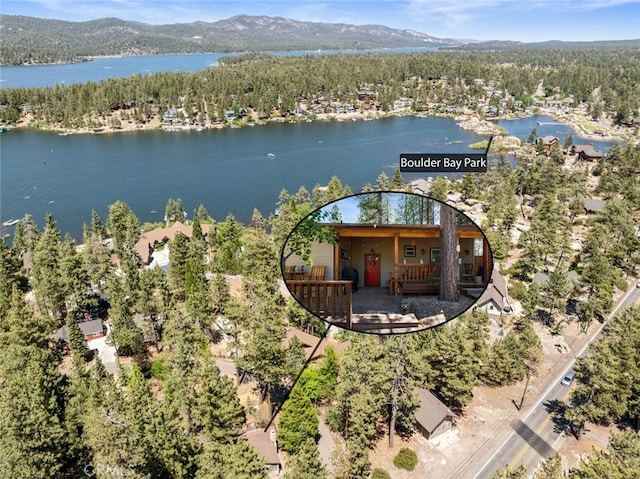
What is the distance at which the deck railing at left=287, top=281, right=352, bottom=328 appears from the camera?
1995 millimetres

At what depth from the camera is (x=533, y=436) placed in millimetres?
11320

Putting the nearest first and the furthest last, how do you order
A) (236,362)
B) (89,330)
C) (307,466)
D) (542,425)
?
(307,466) < (542,425) < (236,362) < (89,330)

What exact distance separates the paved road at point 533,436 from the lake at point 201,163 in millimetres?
21261

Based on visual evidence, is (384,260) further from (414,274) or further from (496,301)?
(496,301)

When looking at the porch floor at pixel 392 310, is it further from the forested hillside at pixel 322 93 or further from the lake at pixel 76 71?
the lake at pixel 76 71

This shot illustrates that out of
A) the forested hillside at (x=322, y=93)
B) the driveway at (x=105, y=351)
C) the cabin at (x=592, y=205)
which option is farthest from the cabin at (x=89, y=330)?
the forested hillside at (x=322, y=93)

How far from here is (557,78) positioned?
82062 mm

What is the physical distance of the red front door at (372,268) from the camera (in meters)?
2.05

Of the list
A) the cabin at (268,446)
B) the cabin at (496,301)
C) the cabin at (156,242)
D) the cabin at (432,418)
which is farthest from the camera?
the cabin at (156,242)

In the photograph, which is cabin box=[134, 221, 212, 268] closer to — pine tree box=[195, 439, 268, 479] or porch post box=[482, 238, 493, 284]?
pine tree box=[195, 439, 268, 479]

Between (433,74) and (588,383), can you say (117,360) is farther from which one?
(433,74)

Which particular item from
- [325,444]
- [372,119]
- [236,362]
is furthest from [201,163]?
[325,444]

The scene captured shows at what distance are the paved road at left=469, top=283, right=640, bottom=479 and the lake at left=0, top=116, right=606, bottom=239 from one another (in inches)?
837

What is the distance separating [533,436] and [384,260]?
1171 centimetres
